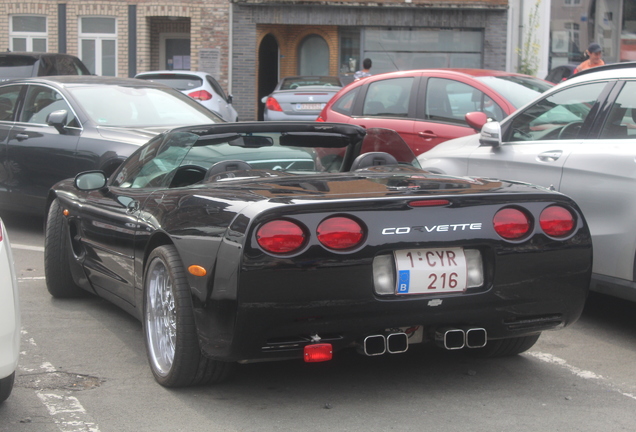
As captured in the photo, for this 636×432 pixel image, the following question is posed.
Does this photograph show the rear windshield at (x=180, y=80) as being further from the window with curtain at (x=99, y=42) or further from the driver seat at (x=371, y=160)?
the driver seat at (x=371, y=160)

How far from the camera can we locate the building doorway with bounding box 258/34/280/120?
24859 mm

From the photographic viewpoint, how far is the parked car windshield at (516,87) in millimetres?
8750

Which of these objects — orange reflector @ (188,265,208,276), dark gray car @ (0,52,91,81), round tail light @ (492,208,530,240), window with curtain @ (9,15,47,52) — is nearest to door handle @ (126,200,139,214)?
orange reflector @ (188,265,208,276)

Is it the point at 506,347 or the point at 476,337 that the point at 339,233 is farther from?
the point at 506,347

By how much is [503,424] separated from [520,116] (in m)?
3.08

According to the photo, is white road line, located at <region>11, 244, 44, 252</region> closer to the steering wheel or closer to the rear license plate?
the steering wheel

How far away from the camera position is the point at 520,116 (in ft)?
20.7

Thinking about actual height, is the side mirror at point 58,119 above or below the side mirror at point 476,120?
below

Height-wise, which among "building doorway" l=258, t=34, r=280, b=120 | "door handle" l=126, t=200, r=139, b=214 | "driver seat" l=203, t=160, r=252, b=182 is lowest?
"door handle" l=126, t=200, r=139, b=214

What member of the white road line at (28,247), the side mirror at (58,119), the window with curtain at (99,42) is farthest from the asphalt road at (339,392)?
the window with curtain at (99,42)

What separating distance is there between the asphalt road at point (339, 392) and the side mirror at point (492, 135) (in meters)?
1.53

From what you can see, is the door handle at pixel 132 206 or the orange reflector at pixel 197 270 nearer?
the orange reflector at pixel 197 270

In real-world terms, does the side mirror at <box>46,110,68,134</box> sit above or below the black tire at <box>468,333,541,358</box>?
above

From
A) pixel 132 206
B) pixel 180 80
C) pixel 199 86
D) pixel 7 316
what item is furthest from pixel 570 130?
pixel 180 80
